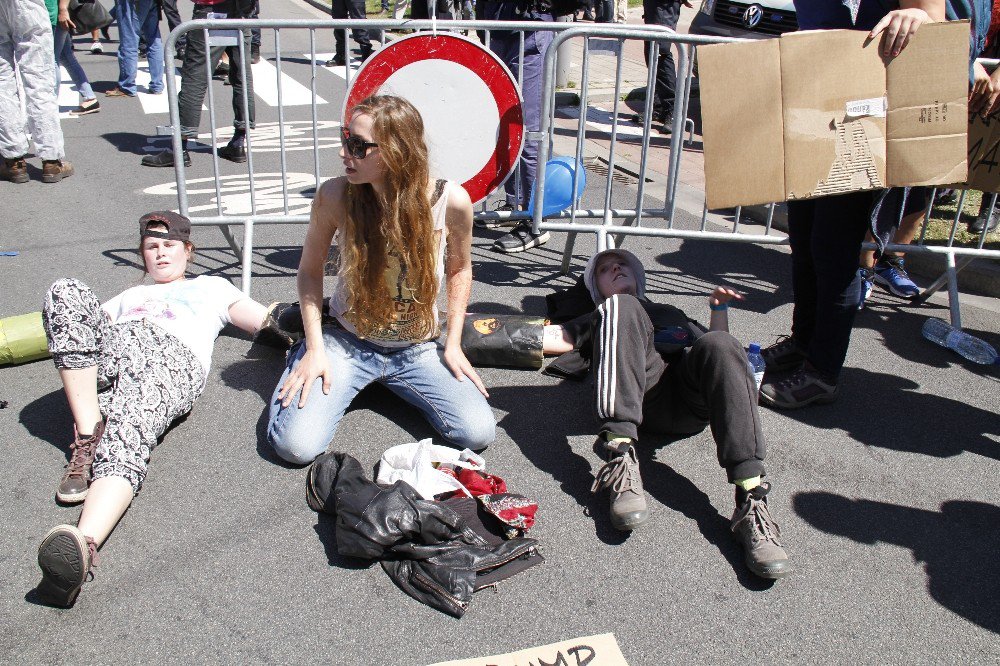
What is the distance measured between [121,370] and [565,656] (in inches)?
76.9

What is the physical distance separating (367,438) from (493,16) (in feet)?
11.2

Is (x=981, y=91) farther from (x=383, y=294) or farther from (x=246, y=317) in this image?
(x=246, y=317)

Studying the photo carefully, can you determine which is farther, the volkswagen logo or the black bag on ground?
the black bag on ground

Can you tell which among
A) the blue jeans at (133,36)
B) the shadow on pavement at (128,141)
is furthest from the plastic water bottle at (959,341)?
the blue jeans at (133,36)

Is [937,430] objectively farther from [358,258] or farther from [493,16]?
[493,16]

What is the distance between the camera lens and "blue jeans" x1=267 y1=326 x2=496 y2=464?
331cm

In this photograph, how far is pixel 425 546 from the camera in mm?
2781

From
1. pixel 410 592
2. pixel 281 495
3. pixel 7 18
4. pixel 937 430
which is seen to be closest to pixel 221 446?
pixel 281 495

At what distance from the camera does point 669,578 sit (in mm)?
2832

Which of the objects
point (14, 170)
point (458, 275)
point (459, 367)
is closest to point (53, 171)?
point (14, 170)

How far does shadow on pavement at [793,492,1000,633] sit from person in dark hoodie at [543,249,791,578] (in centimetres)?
35

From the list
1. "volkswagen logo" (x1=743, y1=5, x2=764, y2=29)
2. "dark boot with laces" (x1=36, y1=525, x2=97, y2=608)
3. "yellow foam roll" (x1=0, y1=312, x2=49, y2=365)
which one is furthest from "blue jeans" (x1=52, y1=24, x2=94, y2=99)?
"dark boot with laces" (x1=36, y1=525, x2=97, y2=608)

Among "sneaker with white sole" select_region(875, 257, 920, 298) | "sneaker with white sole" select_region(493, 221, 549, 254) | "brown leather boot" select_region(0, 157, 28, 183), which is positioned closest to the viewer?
"sneaker with white sole" select_region(875, 257, 920, 298)

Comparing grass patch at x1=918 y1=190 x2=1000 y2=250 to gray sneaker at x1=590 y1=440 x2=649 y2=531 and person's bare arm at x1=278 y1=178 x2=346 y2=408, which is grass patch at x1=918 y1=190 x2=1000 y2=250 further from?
person's bare arm at x1=278 y1=178 x2=346 y2=408
